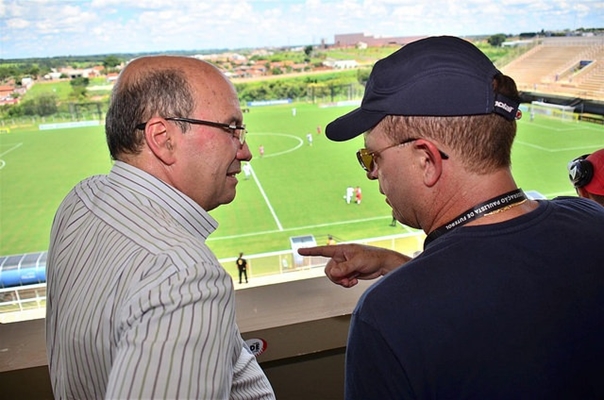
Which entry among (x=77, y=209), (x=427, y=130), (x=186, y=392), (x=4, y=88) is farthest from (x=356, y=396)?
(x=4, y=88)

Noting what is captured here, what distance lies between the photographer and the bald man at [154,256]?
0.46 m

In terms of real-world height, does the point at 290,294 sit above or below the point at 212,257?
below

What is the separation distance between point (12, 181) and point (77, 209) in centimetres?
998

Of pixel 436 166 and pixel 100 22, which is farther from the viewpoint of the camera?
pixel 100 22

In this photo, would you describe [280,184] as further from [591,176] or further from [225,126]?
[225,126]

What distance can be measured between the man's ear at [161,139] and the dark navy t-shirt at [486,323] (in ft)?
1.29

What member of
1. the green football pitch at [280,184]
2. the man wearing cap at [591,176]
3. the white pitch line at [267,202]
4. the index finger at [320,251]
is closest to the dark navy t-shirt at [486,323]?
the index finger at [320,251]

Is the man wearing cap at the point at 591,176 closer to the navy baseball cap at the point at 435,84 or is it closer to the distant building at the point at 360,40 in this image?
the navy baseball cap at the point at 435,84

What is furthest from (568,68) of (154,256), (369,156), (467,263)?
(154,256)

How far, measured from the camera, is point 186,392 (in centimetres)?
45

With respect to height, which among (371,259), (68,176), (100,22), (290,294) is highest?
(100,22)

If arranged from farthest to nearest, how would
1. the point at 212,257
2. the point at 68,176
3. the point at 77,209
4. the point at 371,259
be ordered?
the point at 68,176
the point at 371,259
the point at 77,209
the point at 212,257

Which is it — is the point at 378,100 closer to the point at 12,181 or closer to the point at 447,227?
the point at 447,227

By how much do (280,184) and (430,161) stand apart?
1243 centimetres
